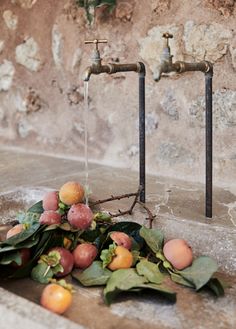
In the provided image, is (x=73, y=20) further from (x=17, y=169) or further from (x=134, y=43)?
(x=17, y=169)

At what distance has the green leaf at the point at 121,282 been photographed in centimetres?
74

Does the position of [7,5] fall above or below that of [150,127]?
above

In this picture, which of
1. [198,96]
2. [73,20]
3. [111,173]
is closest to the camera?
[198,96]

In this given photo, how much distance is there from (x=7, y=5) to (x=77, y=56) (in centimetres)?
48

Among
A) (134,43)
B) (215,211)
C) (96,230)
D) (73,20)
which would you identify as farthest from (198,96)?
(96,230)

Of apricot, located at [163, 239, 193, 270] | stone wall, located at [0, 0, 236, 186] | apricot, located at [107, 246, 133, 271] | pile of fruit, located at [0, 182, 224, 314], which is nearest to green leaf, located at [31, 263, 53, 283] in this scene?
pile of fruit, located at [0, 182, 224, 314]

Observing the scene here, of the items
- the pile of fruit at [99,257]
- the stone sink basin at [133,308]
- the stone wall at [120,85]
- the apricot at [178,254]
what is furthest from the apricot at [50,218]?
the stone wall at [120,85]

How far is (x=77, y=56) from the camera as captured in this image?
186cm

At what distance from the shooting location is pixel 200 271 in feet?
2.57

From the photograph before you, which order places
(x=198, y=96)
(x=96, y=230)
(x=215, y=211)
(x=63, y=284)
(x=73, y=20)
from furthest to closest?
(x=73, y=20), (x=198, y=96), (x=215, y=211), (x=96, y=230), (x=63, y=284)

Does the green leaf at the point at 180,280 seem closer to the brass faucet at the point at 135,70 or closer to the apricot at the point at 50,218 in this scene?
the apricot at the point at 50,218

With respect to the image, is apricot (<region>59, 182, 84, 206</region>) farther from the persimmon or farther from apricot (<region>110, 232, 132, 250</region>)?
the persimmon

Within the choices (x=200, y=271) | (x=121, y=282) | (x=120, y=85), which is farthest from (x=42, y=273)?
(x=120, y=85)

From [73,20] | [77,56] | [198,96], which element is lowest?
[198,96]
